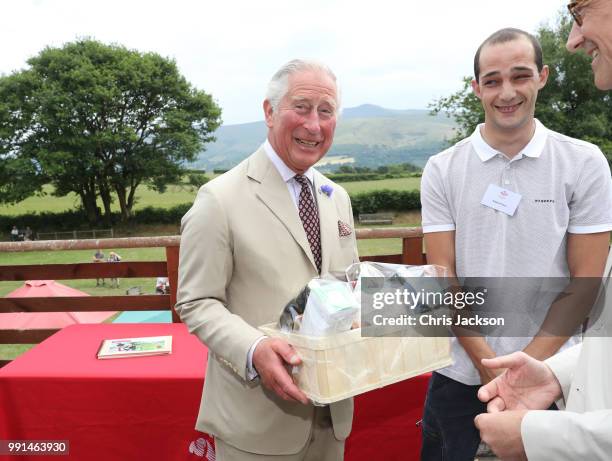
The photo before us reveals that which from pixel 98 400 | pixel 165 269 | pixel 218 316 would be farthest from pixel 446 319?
pixel 165 269

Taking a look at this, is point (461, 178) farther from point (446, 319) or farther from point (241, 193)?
point (241, 193)

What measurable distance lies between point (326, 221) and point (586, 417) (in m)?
1.10

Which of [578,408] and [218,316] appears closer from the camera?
[578,408]

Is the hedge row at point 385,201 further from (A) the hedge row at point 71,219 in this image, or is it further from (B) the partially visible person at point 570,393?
(B) the partially visible person at point 570,393

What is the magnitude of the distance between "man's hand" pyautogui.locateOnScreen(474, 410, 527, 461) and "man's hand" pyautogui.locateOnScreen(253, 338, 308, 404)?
20.6 inches

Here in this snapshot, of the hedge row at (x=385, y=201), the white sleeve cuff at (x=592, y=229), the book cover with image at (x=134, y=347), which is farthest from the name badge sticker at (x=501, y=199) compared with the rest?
the hedge row at (x=385, y=201)

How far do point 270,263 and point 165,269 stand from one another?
2178mm

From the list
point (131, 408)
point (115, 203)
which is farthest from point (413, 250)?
point (115, 203)

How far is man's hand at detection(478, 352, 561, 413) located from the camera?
1.56m

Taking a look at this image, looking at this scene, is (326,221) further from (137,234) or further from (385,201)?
(385,201)

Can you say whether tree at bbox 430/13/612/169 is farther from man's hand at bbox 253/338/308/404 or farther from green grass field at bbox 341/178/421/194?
man's hand at bbox 253/338/308/404

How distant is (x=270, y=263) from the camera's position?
1.77m

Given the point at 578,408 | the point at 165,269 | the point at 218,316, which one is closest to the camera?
the point at 578,408

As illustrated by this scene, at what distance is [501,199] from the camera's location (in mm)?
1999
